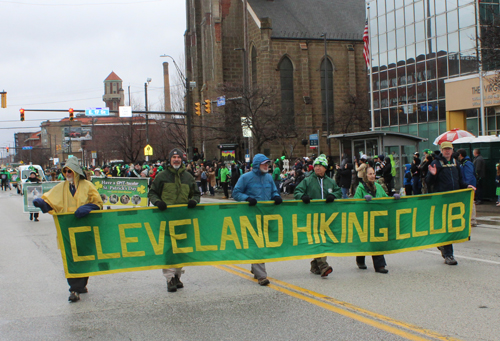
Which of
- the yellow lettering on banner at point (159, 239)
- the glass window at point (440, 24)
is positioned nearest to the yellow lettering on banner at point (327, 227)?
the yellow lettering on banner at point (159, 239)

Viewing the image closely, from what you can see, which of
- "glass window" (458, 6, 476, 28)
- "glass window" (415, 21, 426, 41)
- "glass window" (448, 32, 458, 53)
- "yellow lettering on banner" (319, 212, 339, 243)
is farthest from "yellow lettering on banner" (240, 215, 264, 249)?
"glass window" (415, 21, 426, 41)

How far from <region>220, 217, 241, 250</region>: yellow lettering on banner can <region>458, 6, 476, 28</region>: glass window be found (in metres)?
24.7

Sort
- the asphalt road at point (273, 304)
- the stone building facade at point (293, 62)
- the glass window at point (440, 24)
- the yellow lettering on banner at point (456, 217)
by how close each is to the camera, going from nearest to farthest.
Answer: the asphalt road at point (273, 304), the yellow lettering on banner at point (456, 217), the glass window at point (440, 24), the stone building facade at point (293, 62)

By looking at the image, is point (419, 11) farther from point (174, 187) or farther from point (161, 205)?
point (161, 205)

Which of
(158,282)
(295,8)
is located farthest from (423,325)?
(295,8)

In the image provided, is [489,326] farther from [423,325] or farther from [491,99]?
[491,99]

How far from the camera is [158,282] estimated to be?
796 centimetres

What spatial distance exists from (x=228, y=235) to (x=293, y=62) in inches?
1888

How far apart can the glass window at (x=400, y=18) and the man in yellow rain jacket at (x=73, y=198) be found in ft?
101

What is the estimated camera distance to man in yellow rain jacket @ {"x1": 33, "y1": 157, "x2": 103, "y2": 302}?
275 inches

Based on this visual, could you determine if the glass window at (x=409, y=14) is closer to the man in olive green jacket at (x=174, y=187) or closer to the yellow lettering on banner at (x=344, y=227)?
the yellow lettering on banner at (x=344, y=227)

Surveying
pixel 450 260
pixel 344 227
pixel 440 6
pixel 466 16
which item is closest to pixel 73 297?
pixel 344 227

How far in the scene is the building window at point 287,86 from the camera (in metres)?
54.1

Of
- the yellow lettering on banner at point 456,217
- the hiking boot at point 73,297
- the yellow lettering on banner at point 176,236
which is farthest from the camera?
the yellow lettering on banner at point 456,217
